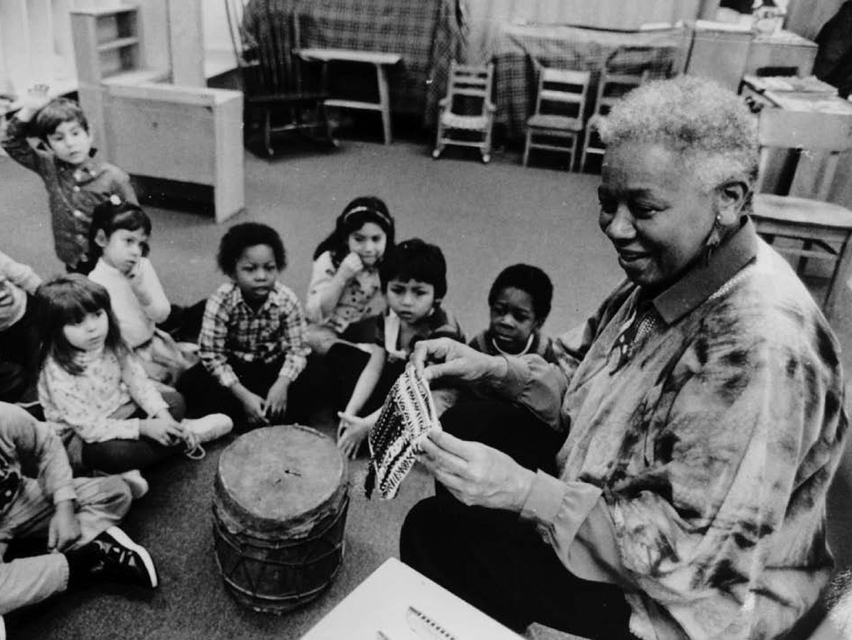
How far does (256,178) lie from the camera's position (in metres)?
5.20

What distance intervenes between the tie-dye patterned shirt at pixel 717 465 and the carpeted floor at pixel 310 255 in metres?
0.98

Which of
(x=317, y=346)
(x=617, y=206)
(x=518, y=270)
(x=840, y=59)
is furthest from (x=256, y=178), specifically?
(x=617, y=206)

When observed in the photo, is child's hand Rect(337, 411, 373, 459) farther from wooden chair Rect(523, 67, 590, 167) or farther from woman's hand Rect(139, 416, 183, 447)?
wooden chair Rect(523, 67, 590, 167)

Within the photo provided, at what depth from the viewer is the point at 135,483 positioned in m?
2.21

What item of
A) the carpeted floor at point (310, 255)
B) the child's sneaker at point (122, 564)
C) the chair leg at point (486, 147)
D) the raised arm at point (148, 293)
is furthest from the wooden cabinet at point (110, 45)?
the child's sneaker at point (122, 564)

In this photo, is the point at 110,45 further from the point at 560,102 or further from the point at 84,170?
the point at 560,102

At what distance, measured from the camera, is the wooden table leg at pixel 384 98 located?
238 inches

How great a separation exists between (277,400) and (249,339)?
261 millimetres

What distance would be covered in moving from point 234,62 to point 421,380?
5.49 m

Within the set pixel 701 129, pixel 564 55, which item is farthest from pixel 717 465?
pixel 564 55

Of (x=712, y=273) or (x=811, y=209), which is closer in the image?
(x=712, y=273)

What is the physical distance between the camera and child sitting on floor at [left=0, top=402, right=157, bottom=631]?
6.07 ft

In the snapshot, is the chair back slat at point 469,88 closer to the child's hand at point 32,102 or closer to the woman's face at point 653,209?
the child's hand at point 32,102

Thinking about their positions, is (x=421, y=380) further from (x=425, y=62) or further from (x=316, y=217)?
(x=425, y=62)
